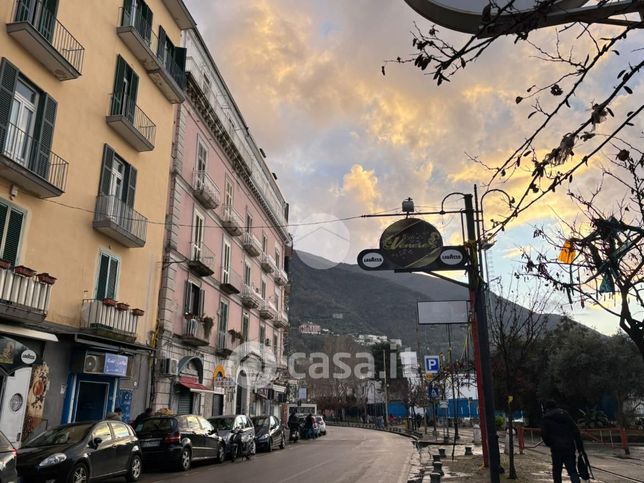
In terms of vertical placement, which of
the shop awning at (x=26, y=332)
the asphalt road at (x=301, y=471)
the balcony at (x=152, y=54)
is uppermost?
the balcony at (x=152, y=54)

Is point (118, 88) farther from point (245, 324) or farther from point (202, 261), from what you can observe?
point (245, 324)

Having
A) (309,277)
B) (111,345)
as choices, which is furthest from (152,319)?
(309,277)

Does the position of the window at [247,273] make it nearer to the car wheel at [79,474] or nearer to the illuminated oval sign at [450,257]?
the illuminated oval sign at [450,257]

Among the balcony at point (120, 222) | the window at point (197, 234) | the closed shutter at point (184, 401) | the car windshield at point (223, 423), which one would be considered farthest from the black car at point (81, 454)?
the window at point (197, 234)

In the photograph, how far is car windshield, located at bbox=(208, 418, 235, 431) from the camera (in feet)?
67.1

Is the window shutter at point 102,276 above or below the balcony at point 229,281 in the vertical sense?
below

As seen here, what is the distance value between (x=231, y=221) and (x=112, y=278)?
40.3ft

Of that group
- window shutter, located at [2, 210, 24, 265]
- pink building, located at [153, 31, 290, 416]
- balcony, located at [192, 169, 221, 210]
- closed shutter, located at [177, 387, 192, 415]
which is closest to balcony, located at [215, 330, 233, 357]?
pink building, located at [153, 31, 290, 416]

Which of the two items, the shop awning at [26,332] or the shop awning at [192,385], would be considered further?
the shop awning at [192,385]

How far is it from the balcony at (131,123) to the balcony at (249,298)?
1446 cm

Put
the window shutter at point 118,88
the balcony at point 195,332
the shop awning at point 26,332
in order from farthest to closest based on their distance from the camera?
the balcony at point 195,332
the window shutter at point 118,88
the shop awning at point 26,332

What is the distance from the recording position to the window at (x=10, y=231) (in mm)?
14469

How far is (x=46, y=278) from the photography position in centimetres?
1516

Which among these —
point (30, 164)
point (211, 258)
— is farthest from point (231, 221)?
point (30, 164)
